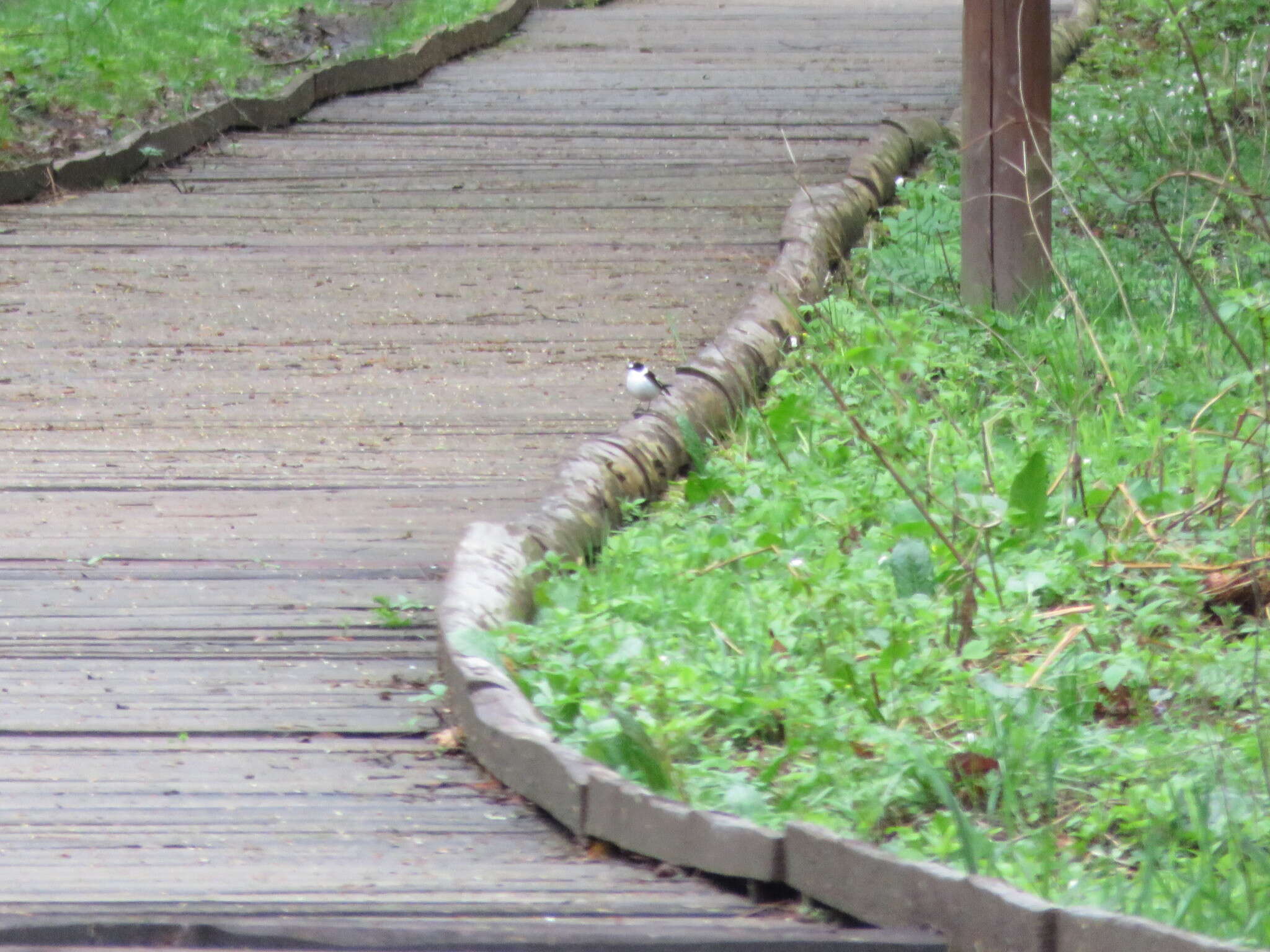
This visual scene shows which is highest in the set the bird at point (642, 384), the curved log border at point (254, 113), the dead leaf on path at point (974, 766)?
the curved log border at point (254, 113)

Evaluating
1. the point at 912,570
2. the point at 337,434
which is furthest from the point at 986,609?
the point at 337,434

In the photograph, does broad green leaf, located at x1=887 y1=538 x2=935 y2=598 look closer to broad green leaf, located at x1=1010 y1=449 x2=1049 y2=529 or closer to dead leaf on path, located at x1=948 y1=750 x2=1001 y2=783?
broad green leaf, located at x1=1010 y1=449 x2=1049 y2=529

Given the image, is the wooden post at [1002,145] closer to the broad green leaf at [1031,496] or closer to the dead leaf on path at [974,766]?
the broad green leaf at [1031,496]

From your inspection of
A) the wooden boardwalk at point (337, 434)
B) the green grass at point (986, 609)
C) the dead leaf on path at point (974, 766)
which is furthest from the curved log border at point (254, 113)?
the dead leaf on path at point (974, 766)

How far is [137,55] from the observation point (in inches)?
424

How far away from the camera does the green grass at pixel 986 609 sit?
2.89 m

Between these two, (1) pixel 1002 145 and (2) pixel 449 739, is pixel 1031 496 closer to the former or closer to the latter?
(2) pixel 449 739

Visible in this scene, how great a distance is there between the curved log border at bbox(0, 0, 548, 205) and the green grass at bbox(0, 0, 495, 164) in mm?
Result: 244

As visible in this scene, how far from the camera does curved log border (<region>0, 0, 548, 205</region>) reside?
8.87m

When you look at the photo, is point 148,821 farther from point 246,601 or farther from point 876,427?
point 876,427

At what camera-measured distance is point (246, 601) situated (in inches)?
163

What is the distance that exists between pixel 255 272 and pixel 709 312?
2.08 metres

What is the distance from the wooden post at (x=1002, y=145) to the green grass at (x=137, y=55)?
5238mm

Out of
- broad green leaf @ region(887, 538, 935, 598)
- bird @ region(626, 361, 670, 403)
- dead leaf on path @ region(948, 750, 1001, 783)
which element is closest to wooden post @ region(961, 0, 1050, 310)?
bird @ region(626, 361, 670, 403)
